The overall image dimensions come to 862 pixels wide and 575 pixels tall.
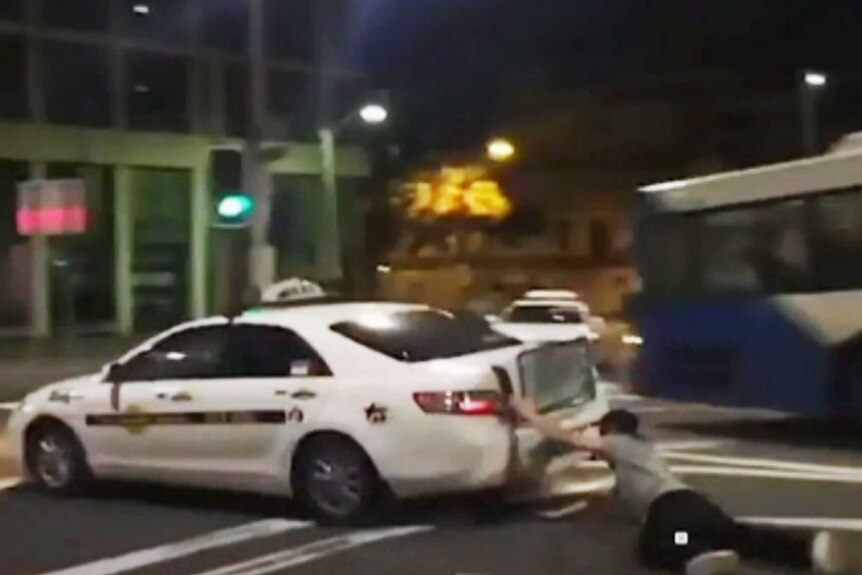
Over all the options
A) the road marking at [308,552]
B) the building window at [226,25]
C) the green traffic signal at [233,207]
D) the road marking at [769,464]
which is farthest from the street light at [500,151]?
the road marking at [308,552]

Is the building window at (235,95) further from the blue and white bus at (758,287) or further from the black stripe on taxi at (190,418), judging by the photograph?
the black stripe on taxi at (190,418)

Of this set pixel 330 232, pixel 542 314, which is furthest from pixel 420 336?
pixel 330 232

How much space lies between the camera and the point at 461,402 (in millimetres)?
12516

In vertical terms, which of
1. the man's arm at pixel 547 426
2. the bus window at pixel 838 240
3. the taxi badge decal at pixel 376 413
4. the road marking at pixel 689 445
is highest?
the bus window at pixel 838 240

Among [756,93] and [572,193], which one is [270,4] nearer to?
[572,193]

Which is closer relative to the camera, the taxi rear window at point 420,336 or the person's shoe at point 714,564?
the person's shoe at point 714,564

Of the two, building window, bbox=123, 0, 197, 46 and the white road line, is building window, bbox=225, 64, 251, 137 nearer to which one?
building window, bbox=123, 0, 197, 46

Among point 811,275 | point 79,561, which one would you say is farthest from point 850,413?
point 79,561

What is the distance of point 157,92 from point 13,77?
14.1ft

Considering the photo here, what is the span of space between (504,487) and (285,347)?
1.80m

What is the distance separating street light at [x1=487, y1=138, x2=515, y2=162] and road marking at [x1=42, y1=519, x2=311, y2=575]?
3378cm

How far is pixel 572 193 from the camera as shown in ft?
181

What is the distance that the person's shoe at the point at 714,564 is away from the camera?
1029 cm

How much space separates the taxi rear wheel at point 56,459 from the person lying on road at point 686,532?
4.65 metres
